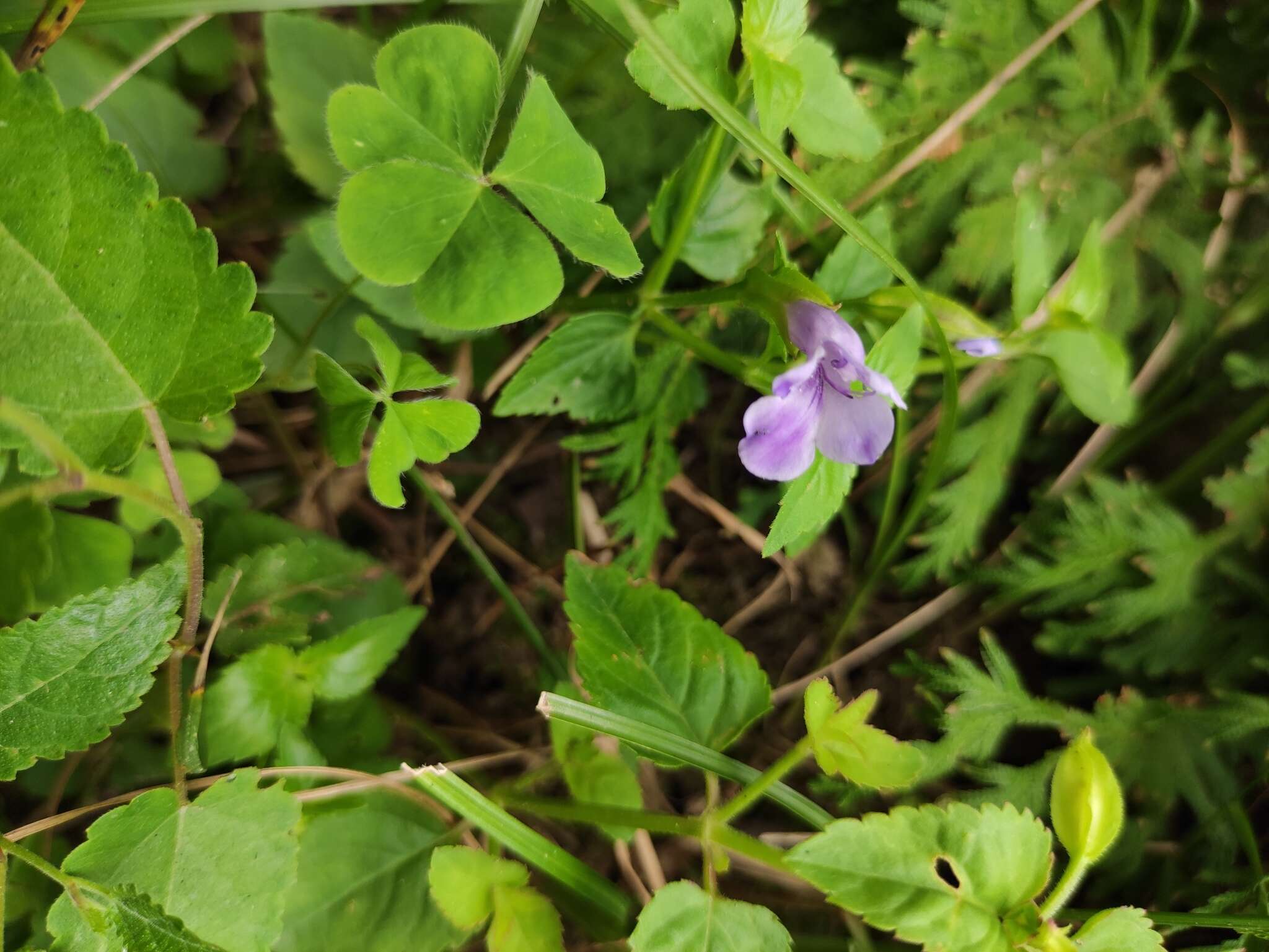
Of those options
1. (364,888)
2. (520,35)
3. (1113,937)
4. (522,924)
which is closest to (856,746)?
(1113,937)

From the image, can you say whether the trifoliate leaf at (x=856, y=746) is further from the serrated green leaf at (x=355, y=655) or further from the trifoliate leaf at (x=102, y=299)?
the trifoliate leaf at (x=102, y=299)

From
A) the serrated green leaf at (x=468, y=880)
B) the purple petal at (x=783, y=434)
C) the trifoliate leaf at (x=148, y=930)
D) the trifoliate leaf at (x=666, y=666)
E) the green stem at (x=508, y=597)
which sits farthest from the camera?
the green stem at (x=508, y=597)

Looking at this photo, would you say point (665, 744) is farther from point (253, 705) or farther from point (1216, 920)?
point (1216, 920)

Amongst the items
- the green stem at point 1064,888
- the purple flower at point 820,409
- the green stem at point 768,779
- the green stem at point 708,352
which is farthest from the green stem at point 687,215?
the green stem at point 1064,888

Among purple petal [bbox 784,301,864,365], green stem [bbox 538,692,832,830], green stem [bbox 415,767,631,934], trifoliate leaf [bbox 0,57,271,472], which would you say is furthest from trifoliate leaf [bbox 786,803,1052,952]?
trifoliate leaf [bbox 0,57,271,472]

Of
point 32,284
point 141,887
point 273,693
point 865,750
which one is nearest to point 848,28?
point 865,750

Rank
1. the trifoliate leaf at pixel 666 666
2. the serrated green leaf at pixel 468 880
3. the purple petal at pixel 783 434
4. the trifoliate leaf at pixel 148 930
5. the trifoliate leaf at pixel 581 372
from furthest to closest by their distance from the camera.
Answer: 1. the trifoliate leaf at pixel 581 372
2. the trifoliate leaf at pixel 666 666
3. the serrated green leaf at pixel 468 880
4. the purple petal at pixel 783 434
5. the trifoliate leaf at pixel 148 930

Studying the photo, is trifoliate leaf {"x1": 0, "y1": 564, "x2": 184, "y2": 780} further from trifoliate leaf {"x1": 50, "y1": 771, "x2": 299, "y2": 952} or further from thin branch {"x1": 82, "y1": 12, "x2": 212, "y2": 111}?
thin branch {"x1": 82, "y1": 12, "x2": 212, "y2": 111}
